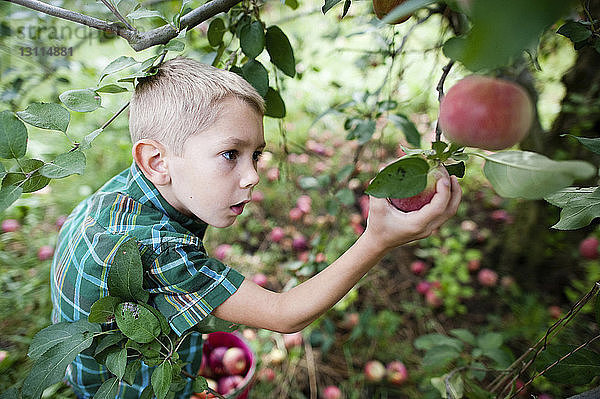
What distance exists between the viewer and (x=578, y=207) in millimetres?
572

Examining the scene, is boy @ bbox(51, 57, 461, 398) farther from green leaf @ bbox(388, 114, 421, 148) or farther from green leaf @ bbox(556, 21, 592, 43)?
green leaf @ bbox(388, 114, 421, 148)

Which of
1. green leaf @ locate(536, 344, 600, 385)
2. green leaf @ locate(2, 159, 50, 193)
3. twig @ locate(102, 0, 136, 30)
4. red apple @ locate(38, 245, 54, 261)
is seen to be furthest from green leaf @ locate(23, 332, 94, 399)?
red apple @ locate(38, 245, 54, 261)

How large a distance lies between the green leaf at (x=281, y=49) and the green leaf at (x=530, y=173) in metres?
0.42

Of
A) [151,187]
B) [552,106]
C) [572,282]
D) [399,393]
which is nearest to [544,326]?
[572,282]

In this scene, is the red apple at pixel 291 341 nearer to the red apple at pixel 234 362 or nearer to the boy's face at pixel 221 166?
the red apple at pixel 234 362

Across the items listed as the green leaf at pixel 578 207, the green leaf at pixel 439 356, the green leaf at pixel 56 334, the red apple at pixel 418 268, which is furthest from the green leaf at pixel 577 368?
the red apple at pixel 418 268

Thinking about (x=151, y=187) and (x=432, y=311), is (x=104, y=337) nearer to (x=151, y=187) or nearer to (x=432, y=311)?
(x=151, y=187)

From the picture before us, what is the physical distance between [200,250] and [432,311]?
1.17m

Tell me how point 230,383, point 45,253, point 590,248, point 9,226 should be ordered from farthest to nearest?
point 9,226 < point 45,253 < point 590,248 < point 230,383

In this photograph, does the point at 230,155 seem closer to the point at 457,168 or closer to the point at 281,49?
the point at 281,49

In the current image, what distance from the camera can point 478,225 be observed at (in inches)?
77.8

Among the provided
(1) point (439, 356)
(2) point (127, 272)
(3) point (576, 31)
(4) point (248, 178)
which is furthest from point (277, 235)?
(3) point (576, 31)

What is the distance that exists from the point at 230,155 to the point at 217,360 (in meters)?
0.79

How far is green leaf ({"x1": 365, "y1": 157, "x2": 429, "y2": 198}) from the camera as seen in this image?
46 cm
